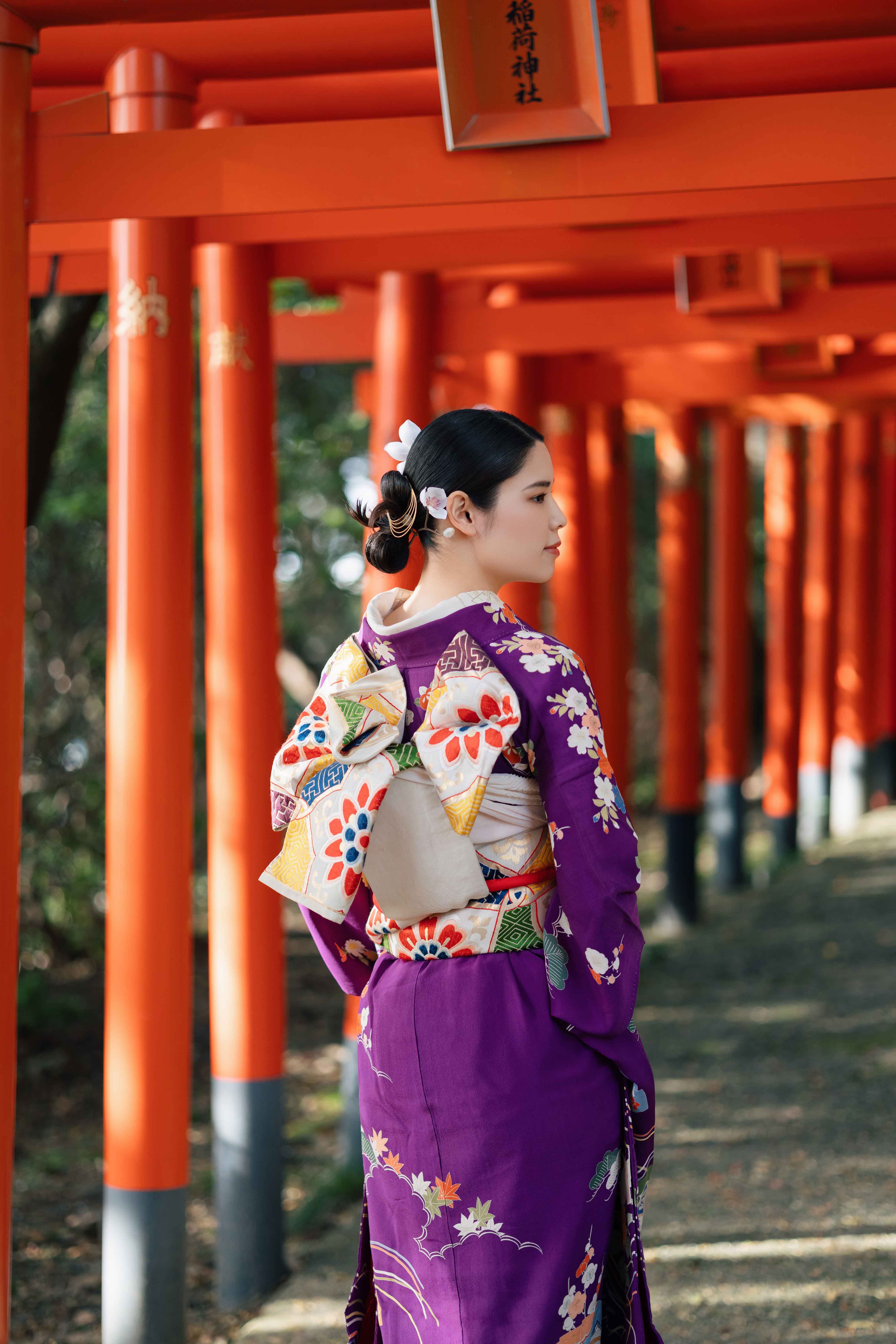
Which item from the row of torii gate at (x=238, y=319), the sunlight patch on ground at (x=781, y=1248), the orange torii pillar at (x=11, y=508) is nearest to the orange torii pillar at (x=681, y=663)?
the row of torii gate at (x=238, y=319)

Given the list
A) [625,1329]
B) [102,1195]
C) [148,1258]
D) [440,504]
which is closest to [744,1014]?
[102,1195]

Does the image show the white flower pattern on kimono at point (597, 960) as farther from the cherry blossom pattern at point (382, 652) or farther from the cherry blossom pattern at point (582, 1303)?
the cherry blossom pattern at point (382, 652)

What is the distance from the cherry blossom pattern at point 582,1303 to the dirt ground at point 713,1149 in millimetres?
52

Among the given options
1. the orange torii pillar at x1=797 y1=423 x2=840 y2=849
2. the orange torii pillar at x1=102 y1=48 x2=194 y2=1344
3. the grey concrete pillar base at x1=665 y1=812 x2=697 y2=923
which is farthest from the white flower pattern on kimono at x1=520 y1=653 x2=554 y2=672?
the orange torii pillar at x1=797 y1=423 x2=840 y2=849

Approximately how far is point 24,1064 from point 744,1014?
3566 mm

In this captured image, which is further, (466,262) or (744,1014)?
(744,1014)

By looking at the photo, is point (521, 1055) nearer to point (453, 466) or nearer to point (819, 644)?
point (453, 466)

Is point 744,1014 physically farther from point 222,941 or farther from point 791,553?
point 791,553

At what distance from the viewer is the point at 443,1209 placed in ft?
6.40

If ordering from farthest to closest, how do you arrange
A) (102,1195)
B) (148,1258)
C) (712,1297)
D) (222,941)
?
(102,1195)
(222,941)
(712,1297)
(148,1258)

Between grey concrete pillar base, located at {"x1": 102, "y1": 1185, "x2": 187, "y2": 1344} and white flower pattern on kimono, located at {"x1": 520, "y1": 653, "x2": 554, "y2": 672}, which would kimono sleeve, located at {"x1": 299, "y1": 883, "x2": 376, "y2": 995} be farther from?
grey concrete pillar base, located at {"x1": 102, "y1": 1185, "x2": 187, "y2": 1344}

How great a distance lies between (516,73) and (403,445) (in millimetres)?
1078

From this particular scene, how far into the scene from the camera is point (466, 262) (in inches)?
167

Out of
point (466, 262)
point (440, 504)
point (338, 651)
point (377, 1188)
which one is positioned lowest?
point (377, 1188)
